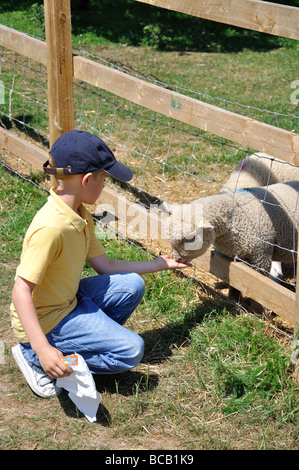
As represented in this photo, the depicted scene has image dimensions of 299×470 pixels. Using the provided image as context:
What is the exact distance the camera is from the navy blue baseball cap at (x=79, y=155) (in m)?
2.62

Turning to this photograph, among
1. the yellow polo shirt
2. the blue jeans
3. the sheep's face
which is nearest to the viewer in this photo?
the yellow polo shirt

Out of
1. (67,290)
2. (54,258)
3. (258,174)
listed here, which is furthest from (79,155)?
(258,174)

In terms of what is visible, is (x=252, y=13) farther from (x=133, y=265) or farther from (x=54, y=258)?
(x=54, y=258)

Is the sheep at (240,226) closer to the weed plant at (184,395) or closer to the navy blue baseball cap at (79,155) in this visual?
the weed plant at (184,395)

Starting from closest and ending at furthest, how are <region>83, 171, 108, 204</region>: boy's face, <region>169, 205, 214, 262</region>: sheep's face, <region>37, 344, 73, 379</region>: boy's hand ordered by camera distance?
<region>37, 344, 73, 379</region>: boy's hand → <region>83, 171, 108, 204</region>: boy's face → <region>169, 205, 214, 262</region>: sheep's face

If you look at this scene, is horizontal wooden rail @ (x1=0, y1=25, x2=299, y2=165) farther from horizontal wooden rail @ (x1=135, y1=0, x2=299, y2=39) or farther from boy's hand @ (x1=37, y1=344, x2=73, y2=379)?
boy's hand @ (x1=37, y1=344, x2=73, y2=379)

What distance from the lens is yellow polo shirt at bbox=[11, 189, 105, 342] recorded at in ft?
8.39

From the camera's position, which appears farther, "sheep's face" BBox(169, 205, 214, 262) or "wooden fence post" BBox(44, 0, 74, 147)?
"wooden fence post" BBox(44, 0, 74, 147)

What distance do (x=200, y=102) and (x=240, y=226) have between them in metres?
0.92

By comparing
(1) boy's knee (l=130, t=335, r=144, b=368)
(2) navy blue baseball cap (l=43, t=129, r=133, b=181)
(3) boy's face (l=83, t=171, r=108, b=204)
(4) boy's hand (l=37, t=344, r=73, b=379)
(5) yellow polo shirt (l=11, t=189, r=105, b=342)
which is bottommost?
(1) boy's knee (l=130, t=335, r=144, b=368)

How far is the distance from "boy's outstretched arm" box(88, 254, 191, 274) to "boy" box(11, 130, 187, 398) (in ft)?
0.42

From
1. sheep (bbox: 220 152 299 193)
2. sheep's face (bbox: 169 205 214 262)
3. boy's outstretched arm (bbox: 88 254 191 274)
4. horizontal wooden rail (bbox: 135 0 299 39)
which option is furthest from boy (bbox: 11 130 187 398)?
sheep (bbox: 220 152 299 193)

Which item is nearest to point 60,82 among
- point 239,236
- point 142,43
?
point 239,236

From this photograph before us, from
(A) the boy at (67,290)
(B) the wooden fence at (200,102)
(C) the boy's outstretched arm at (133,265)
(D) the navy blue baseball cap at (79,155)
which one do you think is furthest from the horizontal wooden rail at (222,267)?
(D) the navy blue baseball cap at (79,155)
